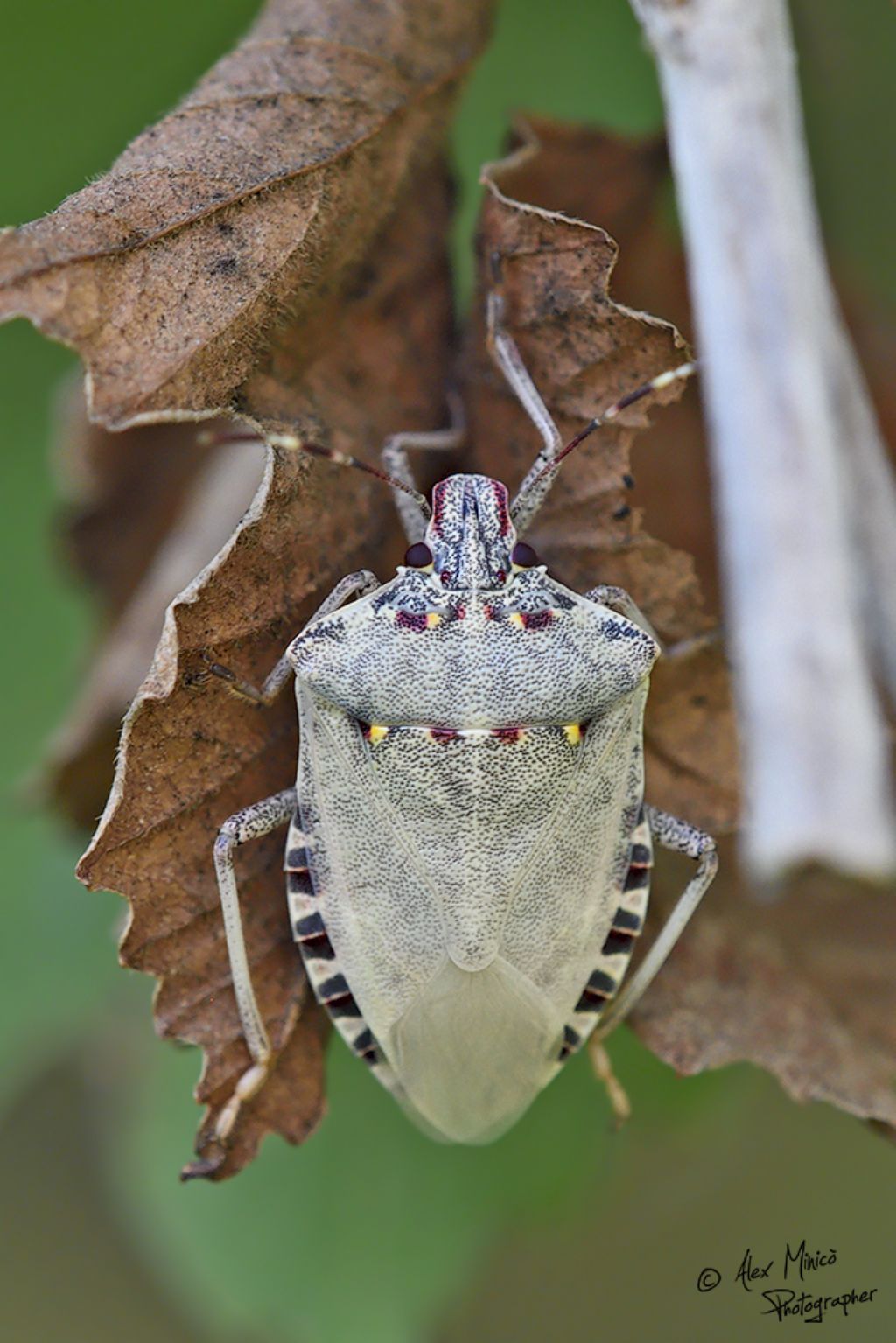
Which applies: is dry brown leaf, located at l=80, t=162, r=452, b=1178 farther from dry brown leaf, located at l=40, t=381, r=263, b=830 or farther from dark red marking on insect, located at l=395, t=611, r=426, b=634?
dry brown leaf, located at l=40, t=381, r=263, b=830

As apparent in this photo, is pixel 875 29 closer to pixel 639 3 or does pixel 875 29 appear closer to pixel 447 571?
pixel 639 3

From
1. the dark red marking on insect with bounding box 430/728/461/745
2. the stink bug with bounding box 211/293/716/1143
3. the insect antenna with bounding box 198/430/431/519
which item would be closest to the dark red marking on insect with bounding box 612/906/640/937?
the stink bug with bounding box 211/293/716/1143

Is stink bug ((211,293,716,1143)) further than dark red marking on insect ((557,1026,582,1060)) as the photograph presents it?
No

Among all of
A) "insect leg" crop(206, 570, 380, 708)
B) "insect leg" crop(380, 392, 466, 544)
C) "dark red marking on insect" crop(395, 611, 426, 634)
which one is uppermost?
"insect leg" crop(380, 392, 466, 544)

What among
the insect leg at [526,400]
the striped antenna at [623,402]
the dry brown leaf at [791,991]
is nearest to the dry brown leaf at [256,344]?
the insect leg at [526,400]

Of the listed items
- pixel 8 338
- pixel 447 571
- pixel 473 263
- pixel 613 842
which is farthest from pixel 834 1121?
pixel 8 338

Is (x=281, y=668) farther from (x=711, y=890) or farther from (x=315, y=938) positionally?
(x=711, y=890)
